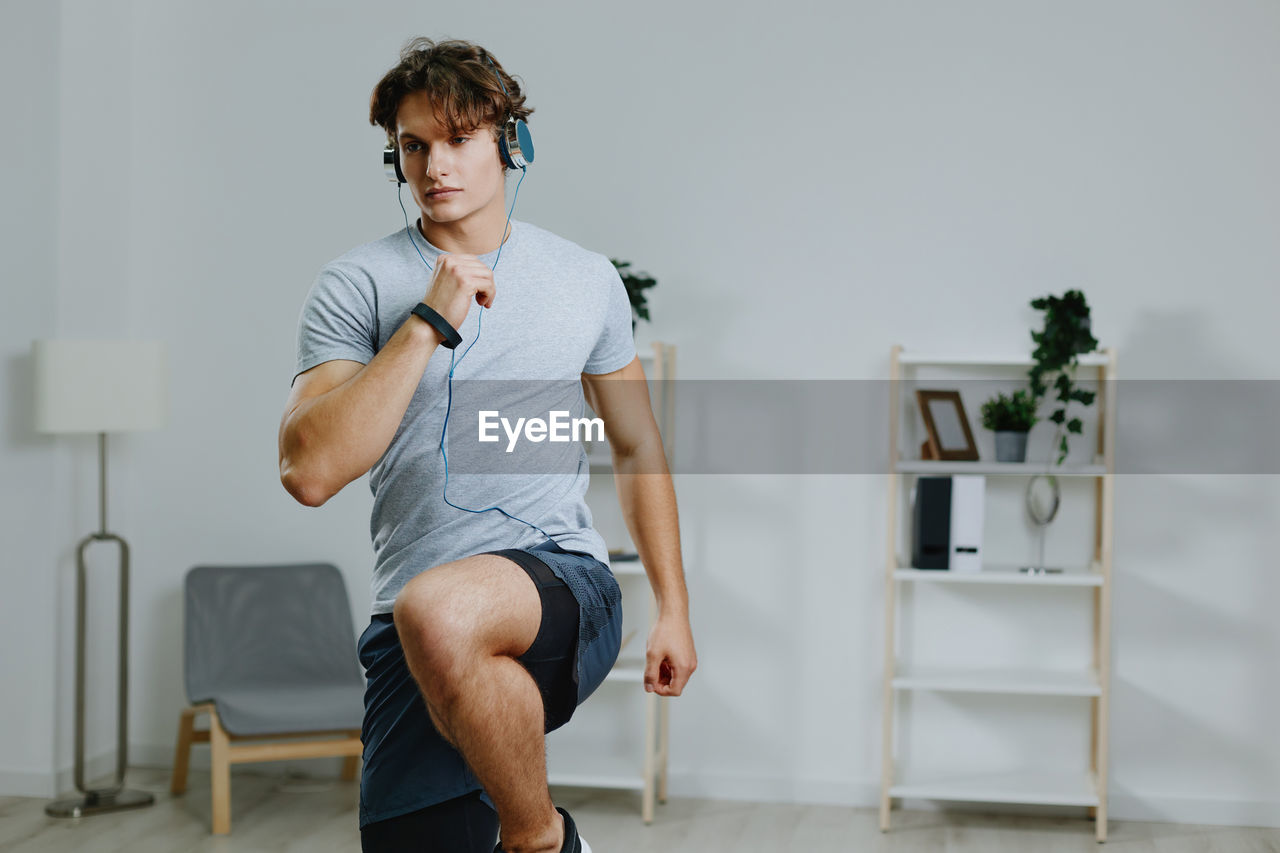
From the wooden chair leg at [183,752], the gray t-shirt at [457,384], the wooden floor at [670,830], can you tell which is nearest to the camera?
the gray t-shirt at [457,384]

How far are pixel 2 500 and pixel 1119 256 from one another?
3647mm

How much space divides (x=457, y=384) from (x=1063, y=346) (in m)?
2.33

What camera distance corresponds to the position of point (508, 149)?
1668 mm

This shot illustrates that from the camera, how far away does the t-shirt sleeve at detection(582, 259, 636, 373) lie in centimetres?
182

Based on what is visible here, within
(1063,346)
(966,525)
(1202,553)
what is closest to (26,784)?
(966,525)

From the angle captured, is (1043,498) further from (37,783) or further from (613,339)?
(37,783)

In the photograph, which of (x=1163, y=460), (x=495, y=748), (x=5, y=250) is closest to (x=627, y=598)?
(x=1163, y=460)

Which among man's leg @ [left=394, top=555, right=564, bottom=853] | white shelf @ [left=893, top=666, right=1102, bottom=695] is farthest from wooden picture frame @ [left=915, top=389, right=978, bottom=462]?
man's leg @ [left=394, top=555, right=564, bottom=853]

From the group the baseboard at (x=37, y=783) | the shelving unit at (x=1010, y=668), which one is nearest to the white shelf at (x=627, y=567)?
the shelving unit at (x=1010, y=668)

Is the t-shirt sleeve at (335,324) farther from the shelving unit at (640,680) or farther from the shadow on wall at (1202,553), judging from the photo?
the shadow on wall at (1202,553)

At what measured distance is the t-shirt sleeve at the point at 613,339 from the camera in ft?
5.98

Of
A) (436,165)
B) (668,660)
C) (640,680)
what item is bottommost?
(640,680)

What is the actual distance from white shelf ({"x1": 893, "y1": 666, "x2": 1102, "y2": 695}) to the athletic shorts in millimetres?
2031

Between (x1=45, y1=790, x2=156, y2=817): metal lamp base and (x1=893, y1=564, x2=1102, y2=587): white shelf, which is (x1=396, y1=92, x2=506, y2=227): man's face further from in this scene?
(x1=45, y1=790, x2=156, y2=817): metal lamp base
